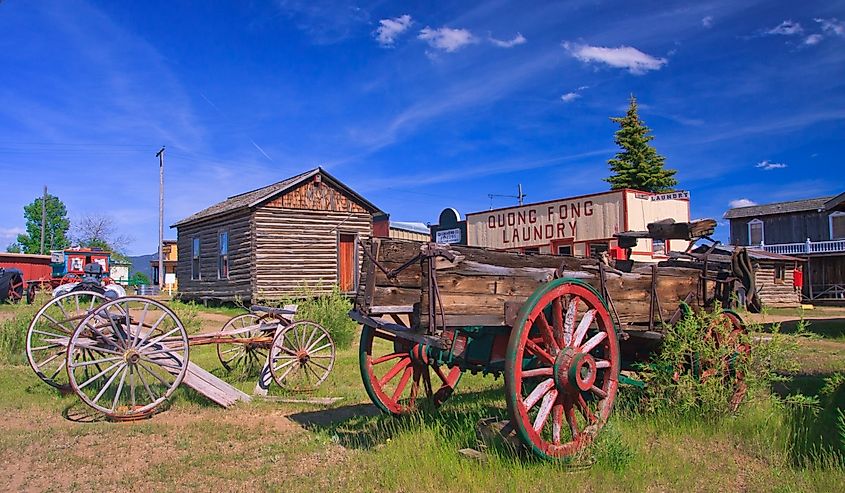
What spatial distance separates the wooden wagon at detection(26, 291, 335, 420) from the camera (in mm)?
7211

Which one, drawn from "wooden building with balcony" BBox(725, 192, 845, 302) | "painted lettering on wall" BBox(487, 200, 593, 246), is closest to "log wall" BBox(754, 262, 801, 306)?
"wooden building with balcony" BBox(725, 192, 845, 302)

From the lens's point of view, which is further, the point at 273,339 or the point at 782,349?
the point at 273,339

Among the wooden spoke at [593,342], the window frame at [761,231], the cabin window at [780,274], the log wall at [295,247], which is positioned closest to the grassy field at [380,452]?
the wooden spoke at [593,342]

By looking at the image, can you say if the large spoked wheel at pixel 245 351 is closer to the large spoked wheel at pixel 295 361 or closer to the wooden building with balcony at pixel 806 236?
the large spoked wheel at pixel 295 361

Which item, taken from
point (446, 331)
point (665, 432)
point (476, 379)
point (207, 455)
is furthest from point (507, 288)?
point (476, 379)

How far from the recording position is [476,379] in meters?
9.35

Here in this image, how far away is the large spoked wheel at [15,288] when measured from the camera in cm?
2275

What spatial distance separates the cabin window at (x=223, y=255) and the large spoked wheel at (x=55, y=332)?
8847mm

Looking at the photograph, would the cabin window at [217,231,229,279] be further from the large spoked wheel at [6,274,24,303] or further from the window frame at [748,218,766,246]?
the window frame at [748,218,766,246]

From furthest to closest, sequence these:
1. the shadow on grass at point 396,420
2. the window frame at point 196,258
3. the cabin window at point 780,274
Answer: the cabin window at point 780,274 → the window frame at point 196,258 → the shadow on grass at point 396,420

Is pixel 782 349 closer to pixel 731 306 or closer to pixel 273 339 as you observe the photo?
pixel 731 306

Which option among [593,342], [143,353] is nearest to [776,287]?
[593,342]

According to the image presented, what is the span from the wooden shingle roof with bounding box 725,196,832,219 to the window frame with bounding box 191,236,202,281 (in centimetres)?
3458

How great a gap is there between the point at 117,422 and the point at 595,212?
56.8 feet
